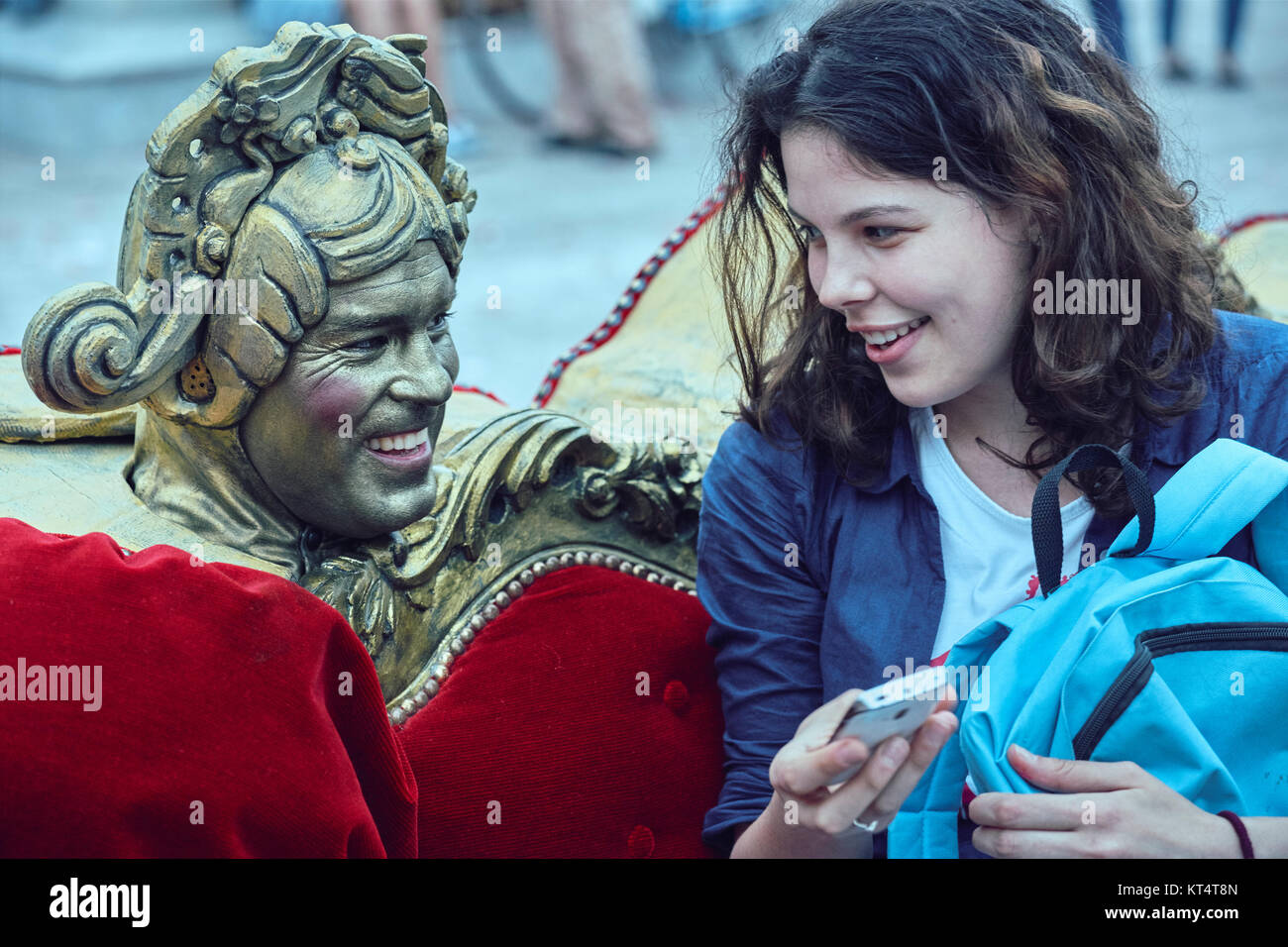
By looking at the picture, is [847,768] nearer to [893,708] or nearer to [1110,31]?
[893,708]

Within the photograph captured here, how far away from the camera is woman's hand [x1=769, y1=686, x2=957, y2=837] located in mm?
1168

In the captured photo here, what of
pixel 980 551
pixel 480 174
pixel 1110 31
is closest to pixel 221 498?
pixel 980 551

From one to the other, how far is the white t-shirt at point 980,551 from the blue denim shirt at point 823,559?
16mm

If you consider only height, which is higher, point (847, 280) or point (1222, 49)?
point (1222, 49)

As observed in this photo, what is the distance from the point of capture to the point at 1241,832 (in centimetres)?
127

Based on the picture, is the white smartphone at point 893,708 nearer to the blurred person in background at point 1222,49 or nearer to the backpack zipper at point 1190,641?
the backpack zipper at point 1190,641

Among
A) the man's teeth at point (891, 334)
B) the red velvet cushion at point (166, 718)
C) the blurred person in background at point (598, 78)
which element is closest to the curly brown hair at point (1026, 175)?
the man's teeth at point (891, 334)

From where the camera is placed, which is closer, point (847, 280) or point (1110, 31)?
point (847, 280)

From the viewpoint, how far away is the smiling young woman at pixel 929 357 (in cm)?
146

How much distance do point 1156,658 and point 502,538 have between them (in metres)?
0.71

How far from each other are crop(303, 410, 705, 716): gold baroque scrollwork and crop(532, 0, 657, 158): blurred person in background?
5.03 m

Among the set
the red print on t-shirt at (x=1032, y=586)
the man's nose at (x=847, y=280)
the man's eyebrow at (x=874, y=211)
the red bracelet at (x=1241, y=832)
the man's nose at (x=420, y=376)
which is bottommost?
the red bracelet at (x=1241, y=832)

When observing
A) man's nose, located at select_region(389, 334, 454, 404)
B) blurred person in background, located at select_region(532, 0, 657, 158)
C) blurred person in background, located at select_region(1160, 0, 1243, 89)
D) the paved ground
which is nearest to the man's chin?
man's nose, located at select_region(389, 334, 454, 404)

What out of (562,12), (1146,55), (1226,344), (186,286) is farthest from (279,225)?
(1146,55)
